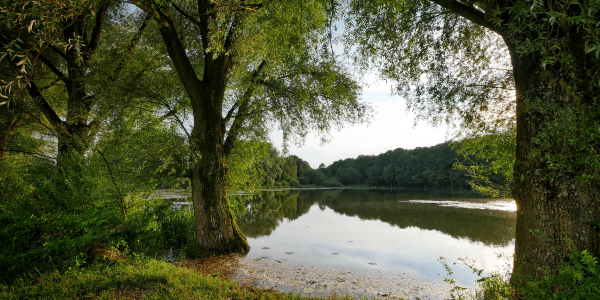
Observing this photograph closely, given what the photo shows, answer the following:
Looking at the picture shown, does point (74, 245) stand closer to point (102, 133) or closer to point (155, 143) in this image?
point (155, 143)

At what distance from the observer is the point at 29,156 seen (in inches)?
388

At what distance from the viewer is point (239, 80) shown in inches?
422

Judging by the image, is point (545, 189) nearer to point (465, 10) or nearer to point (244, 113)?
point (465, 10)

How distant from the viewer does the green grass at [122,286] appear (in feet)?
12.9

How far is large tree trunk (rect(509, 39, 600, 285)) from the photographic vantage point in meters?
3.18

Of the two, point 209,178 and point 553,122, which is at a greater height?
point 553,122

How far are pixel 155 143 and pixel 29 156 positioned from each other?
5819 millimetres

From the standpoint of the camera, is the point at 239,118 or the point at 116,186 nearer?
the point at 116,186

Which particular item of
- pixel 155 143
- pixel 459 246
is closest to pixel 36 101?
pixel 155 143

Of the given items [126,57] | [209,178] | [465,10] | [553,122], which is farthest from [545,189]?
[126,57]

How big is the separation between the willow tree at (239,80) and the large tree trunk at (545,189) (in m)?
3.43

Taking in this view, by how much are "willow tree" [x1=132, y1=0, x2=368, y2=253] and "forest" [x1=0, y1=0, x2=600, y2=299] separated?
0.05 metres

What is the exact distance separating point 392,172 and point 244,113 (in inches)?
3197

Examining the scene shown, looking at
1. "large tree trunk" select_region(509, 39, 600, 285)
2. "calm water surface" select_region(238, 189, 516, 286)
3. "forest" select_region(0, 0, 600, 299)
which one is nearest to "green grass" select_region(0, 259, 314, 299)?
"forest" select_region(0, 0, 600, 299)
